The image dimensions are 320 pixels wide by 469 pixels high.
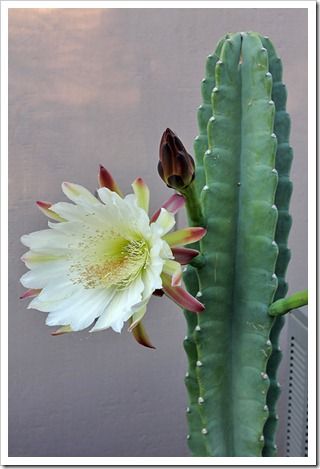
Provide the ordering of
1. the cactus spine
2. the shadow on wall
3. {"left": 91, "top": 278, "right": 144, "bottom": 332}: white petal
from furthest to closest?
the shadow on wall, the cactus spine, {"left": 91, "top": 278, "right": 144, "bottom": 332}: white petal

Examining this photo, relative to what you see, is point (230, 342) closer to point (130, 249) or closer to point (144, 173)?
point (130, 249)

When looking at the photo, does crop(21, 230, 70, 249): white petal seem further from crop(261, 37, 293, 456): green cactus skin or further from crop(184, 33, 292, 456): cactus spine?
crop(261, 37, 293, 456): green cactus skin

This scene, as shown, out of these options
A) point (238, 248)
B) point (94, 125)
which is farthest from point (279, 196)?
point (94, 125)

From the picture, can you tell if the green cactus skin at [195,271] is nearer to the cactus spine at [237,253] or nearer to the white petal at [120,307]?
the cactus spine at [237,253]

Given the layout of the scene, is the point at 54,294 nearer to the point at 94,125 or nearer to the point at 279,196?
the point at 279,196

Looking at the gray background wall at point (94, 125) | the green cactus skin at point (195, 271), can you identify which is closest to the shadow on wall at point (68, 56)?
the gray background wall at point (94, 125)

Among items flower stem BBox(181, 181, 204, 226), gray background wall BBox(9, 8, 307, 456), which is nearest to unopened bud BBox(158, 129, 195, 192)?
flower stem BBox(181, 181, 204, 226)
